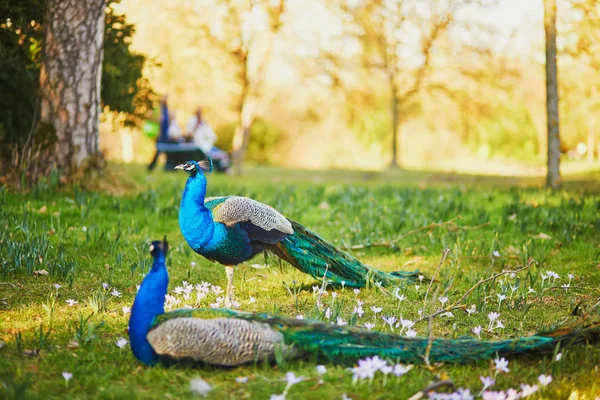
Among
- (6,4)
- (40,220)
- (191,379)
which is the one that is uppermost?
(6,4)

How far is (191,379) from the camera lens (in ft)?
10.5

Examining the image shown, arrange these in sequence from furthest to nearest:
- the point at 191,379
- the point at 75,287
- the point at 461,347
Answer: the point at 75,287, the point at 461,347, the point at 191,379

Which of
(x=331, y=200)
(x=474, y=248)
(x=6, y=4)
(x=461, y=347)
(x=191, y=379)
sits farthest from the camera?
(x=331, y=200)

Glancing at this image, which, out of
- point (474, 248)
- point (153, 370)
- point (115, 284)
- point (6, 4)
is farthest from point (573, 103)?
point (153, 370)

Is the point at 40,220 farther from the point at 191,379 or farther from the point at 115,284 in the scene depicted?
the point at 191,379

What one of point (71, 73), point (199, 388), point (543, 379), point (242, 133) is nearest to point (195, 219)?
point (199, 388)

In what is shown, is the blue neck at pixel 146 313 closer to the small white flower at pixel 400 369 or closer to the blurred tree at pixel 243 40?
the small white flower at pixel 400 369

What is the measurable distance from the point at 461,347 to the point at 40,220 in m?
4.96

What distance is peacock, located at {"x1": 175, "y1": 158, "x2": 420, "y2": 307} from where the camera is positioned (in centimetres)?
450

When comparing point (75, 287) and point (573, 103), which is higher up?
point (573, 103)

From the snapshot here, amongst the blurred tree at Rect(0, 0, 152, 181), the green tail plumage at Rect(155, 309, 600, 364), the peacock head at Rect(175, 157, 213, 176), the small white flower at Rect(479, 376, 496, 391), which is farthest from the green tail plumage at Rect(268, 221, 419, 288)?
the blurred tree at Rect(0, 0, 152, 181)

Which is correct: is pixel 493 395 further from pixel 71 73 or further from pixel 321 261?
pixel 71 73

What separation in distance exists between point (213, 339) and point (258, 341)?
224mm

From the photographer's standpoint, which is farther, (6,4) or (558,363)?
(6,4)
